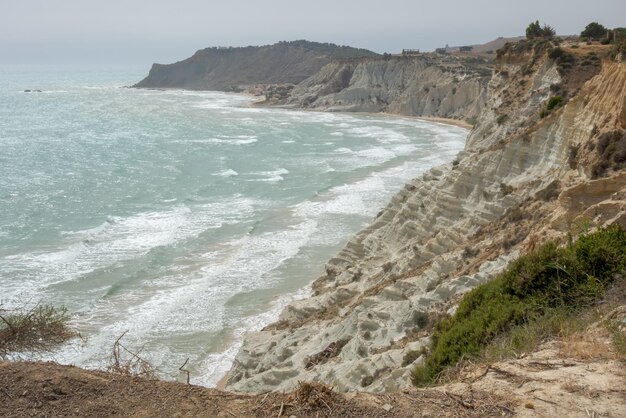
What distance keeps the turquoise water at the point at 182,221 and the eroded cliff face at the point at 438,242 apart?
2669 mm

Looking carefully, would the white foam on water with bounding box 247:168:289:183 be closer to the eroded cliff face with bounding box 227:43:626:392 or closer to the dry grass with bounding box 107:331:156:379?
the eroded cliff face with bounding box 227:43:626:392

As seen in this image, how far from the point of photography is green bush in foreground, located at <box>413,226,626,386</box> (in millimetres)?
9211

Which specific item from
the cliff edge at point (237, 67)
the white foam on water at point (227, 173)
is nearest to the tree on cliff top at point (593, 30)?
the white foam on water at point (227, 173)

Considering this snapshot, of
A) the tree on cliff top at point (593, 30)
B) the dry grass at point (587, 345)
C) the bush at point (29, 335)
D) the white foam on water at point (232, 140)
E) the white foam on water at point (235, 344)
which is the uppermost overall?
the tree on cliff top at point (593, 30)

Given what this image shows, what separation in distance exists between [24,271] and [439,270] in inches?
725

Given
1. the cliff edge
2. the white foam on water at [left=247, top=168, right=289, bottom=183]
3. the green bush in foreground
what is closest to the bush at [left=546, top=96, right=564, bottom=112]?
the green bush in foreground

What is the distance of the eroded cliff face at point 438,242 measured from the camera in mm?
13250

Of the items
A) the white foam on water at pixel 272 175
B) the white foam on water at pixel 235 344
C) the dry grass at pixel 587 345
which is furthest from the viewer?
the white foam on water at pixel 272 175

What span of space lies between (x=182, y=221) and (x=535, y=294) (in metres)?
26.0

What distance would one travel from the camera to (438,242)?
64.6 ft

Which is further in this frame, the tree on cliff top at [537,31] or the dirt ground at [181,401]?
the tree on cliff top at [537,31]

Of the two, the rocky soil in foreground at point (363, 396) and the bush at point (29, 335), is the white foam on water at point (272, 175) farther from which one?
the rocky soil in foreground at point (363, 396)

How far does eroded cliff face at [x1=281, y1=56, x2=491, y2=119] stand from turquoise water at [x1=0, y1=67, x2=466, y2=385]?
46.3ft

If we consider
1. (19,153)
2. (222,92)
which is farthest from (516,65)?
(222,92)
